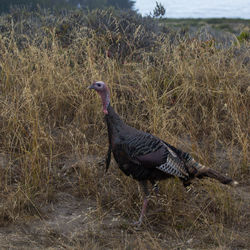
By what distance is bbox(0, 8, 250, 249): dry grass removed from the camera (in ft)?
12.2

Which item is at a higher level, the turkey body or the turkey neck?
the turkey neck

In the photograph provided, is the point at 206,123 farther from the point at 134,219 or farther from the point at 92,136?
the point at 134,219

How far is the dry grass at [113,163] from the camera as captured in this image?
3717 mm

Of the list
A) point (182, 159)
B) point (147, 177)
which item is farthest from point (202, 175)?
point (147, 177)

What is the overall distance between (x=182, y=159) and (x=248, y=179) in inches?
46.0

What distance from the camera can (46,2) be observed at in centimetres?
1934

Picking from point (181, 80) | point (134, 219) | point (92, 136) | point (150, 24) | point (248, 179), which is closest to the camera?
point (134, 219)

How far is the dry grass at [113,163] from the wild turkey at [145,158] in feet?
1.04

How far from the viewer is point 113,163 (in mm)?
4613

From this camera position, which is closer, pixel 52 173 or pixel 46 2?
pixel 52 173

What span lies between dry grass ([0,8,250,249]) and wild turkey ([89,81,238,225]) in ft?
1.04

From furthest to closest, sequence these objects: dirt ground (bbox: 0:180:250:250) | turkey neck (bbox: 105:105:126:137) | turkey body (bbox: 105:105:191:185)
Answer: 1. turkey neck (bbox: 105:105:126:137)
2. turkey body (bbox: 105:105:191:185)
3. dirt ground (bbox: 0:180:250:250)

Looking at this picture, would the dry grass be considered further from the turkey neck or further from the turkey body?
the turkey neck

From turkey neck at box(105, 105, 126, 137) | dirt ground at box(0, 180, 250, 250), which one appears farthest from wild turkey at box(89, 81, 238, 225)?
dirt ground at box(0, 180, 250, 250)
